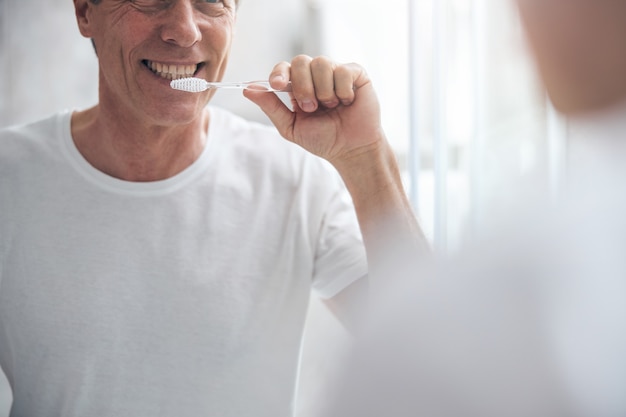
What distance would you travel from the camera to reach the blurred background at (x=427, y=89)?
5.20 ft

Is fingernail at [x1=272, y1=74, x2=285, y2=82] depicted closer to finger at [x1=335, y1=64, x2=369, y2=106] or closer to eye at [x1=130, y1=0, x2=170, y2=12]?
finger at [x1=335, y1=64, x2=369, y2=106]

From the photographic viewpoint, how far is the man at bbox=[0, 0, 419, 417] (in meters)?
0.98

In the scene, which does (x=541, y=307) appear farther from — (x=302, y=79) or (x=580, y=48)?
(x=302, y=79)

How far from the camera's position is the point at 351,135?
0.96 metres

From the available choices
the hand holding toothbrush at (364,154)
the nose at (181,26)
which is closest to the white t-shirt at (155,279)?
the hand holding toothbrush at (364,154)

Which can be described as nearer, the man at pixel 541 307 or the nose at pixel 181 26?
the man at pixel 541 307

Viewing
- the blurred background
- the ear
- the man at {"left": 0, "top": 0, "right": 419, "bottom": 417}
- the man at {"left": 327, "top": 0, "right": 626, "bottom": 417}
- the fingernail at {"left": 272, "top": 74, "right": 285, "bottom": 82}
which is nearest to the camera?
the man at {"left": 327, "top": 0, "right": 626, "bottom": 417}

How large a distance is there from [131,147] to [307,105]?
0.35m

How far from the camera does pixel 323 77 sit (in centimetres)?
88

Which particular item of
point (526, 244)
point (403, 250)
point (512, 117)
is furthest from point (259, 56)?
point (526, 244)

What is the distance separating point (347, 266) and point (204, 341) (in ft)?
0.87

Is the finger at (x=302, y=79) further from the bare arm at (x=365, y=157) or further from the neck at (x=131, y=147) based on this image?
the neck at (x=131, y=147)

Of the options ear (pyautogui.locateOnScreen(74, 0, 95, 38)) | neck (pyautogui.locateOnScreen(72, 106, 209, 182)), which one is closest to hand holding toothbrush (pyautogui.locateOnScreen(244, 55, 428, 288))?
neck (pyautogui.locateOnScreen(72, 106, 209, 182))

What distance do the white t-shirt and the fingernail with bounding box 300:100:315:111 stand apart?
0.22 metres
